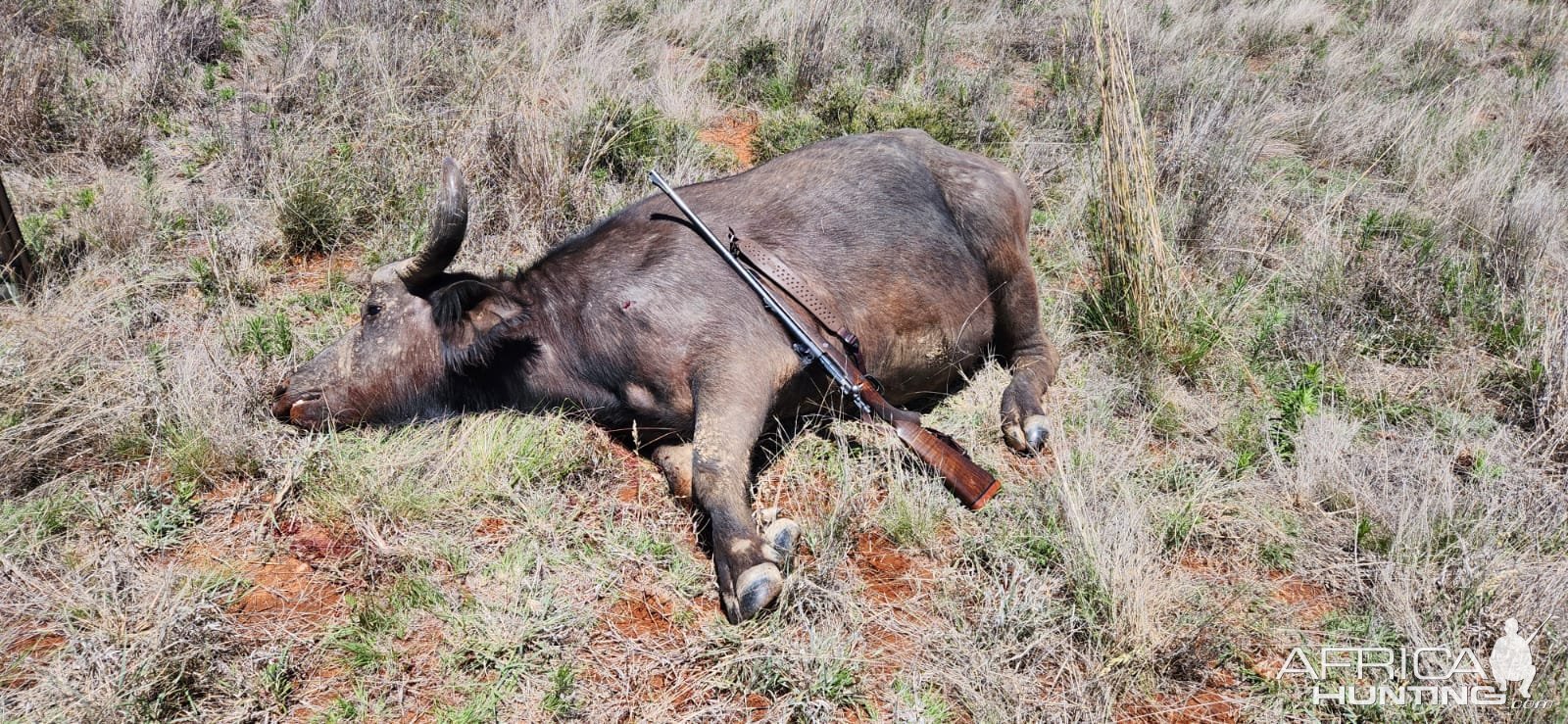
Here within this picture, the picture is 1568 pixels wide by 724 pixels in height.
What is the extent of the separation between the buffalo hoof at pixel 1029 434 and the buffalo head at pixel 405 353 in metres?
2.48

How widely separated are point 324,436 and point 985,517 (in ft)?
9.68

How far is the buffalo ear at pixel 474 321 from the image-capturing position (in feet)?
13.7

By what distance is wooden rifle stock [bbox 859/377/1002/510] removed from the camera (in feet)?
12.4

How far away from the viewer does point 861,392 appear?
4.03m

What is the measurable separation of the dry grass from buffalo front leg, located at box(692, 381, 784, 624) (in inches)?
5.7

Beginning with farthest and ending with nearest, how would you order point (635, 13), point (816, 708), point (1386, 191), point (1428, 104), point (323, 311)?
point (635, 13) → point (1428, 104) → point (1386, 191) → point (323, 311) → point (816, 708)

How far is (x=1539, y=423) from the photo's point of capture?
4.33 meters

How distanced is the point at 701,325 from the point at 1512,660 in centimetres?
320

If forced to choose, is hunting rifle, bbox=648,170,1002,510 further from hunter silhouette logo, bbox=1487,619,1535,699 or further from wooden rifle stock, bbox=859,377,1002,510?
hunter silhouette logo, bbox=1487,619,1535,699

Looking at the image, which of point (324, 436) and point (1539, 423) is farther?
point (1539, 423)

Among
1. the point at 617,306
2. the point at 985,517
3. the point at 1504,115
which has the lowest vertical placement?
the point at 1504,115

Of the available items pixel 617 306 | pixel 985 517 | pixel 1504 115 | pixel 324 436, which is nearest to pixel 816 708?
pixel 985 517

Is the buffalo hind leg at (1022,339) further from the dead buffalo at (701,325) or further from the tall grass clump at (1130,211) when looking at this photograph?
the tall grass clump at (1130,211)

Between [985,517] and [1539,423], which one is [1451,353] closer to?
[1539,423]
